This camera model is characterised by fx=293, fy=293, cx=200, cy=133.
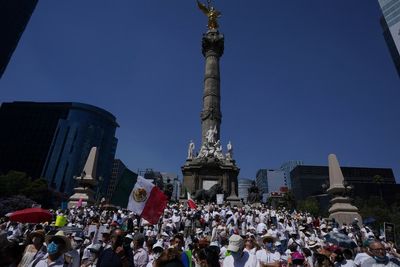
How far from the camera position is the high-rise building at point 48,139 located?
7956 cm

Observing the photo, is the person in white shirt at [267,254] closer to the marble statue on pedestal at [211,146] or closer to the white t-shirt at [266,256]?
the white t-shirt at [266,256]

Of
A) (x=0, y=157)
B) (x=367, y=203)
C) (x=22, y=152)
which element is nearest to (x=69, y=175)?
(x=22, y=152)

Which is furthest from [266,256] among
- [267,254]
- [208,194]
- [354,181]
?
[354,181]

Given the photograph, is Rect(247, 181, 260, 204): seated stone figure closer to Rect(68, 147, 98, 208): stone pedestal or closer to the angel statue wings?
Rect(68, 147, 98, 208): stone pedestal

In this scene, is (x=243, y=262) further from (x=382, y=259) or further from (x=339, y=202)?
(x=339, y=202)

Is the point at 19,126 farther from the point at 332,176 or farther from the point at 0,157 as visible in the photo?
the point at 332,176

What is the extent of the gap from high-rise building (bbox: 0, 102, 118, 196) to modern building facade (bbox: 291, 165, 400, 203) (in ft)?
212

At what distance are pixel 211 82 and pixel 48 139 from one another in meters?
62.7

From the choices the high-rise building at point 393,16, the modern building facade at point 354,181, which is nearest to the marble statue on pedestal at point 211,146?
the high-rise building at point 393,16

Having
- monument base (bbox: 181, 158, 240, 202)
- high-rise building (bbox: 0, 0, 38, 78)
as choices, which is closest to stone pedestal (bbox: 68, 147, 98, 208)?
monument base (bbox: 181, 158, 240, 202)

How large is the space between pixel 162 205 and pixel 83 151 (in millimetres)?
85015

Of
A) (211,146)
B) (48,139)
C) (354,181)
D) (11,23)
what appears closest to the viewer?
(211,146)

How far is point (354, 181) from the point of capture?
263ft

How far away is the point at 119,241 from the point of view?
4.87 m
